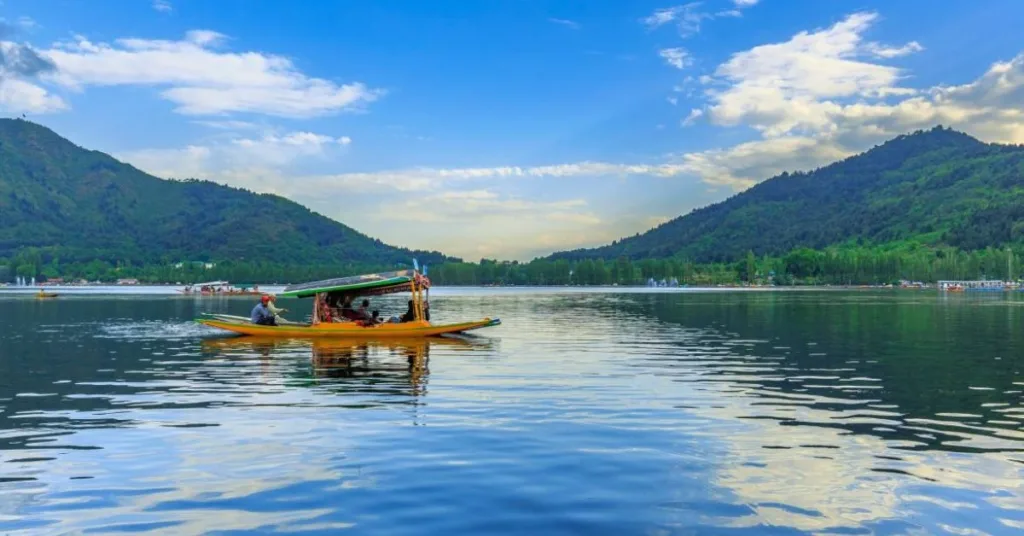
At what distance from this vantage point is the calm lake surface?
44.5 feet

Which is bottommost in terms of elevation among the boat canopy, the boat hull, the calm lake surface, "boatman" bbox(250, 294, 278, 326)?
the calm lake surface

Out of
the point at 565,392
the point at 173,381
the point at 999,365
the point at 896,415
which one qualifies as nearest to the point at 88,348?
the point at 173,381

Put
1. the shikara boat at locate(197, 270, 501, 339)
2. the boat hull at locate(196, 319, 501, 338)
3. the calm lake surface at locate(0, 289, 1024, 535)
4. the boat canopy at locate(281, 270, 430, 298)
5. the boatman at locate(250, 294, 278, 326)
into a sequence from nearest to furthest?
the calm lake surface at locate(0, 289, 1024, 535)
the boat hull at locate(196, 319, 501, 338)
the shikara boat at locate(197, 270, 501, 339)
the boat canopy at locate(281, 270, 430, 298)
the boatman at locate(250, 294, 278, 326)

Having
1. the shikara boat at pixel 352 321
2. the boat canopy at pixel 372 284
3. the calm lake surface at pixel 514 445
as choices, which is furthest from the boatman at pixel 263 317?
the calm lake surface at pixel 514 445

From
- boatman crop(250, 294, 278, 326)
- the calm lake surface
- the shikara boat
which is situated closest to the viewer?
the calm lake surface

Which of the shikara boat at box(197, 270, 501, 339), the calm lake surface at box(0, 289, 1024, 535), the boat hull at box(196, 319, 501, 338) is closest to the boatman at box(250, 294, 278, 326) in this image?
the shikara boat at box(197, 270, 501, 339)

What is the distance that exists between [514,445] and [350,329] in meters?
32.6

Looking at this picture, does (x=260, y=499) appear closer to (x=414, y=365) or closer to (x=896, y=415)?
(x=896, y=415)

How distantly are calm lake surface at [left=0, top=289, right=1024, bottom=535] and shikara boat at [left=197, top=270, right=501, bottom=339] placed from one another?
369 inches

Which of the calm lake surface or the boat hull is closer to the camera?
the calm lake surface

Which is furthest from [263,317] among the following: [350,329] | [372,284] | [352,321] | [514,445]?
[514,445]

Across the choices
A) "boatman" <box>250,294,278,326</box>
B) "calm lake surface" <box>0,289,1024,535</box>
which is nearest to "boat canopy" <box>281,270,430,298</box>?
"boatman" <box>250,294,278,326</box>

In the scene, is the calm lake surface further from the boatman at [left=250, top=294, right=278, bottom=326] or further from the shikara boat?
the boatman at [left=250, top=294, right=278, bottom=326]

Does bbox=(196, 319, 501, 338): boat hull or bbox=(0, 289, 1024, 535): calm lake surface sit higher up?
bbox=(196, 319, 501, 338): boat hull
